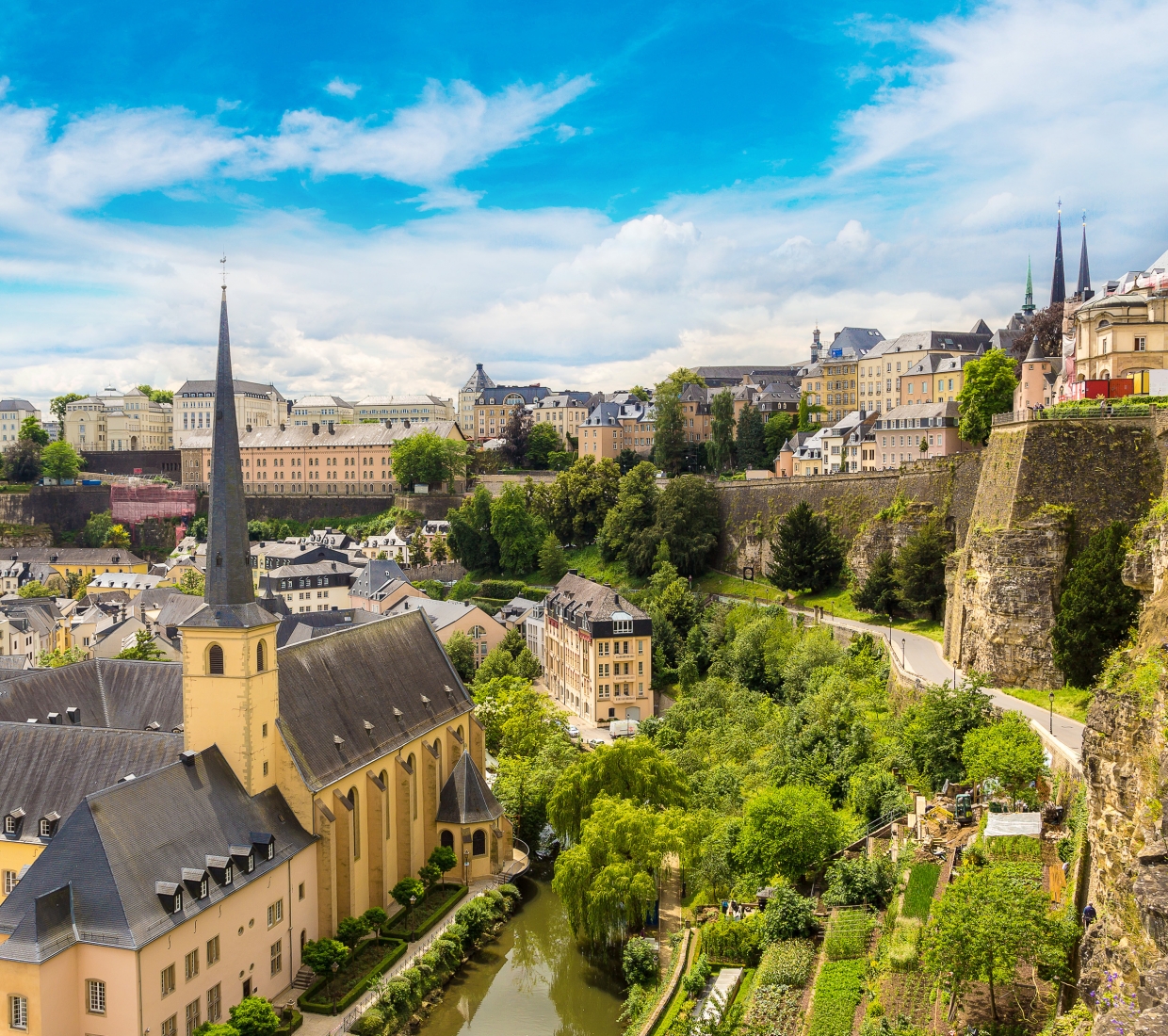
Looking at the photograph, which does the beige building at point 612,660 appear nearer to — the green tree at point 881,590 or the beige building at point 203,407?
the green tree at point 881,590

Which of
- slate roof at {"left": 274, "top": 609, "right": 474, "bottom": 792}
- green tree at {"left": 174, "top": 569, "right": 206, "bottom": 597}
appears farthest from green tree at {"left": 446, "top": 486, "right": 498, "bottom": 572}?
slate roof at {"left": 274, "top": 609, "right": 474, "bottom": 792}

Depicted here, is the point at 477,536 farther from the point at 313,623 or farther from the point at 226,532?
the point at 226,532

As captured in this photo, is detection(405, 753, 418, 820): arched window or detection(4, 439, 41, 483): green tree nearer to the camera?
detection(405, 753, 418, 820): arched window

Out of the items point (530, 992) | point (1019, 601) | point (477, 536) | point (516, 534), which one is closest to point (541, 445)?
point (477, 536)

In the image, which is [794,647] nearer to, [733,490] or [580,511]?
[733,490]

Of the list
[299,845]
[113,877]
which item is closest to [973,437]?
[299,845]

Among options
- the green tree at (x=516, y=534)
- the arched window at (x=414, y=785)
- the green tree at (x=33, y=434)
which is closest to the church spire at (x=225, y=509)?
the arched window at (x=414, y=785)

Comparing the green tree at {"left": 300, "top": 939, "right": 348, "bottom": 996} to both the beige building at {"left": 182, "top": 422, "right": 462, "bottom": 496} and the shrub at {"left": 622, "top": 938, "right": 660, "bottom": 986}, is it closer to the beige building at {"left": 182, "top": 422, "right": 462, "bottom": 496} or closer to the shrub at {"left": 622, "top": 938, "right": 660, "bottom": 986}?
the shrub at {"left": 622, "top": 938, "right": 660, "bottom": 986}
